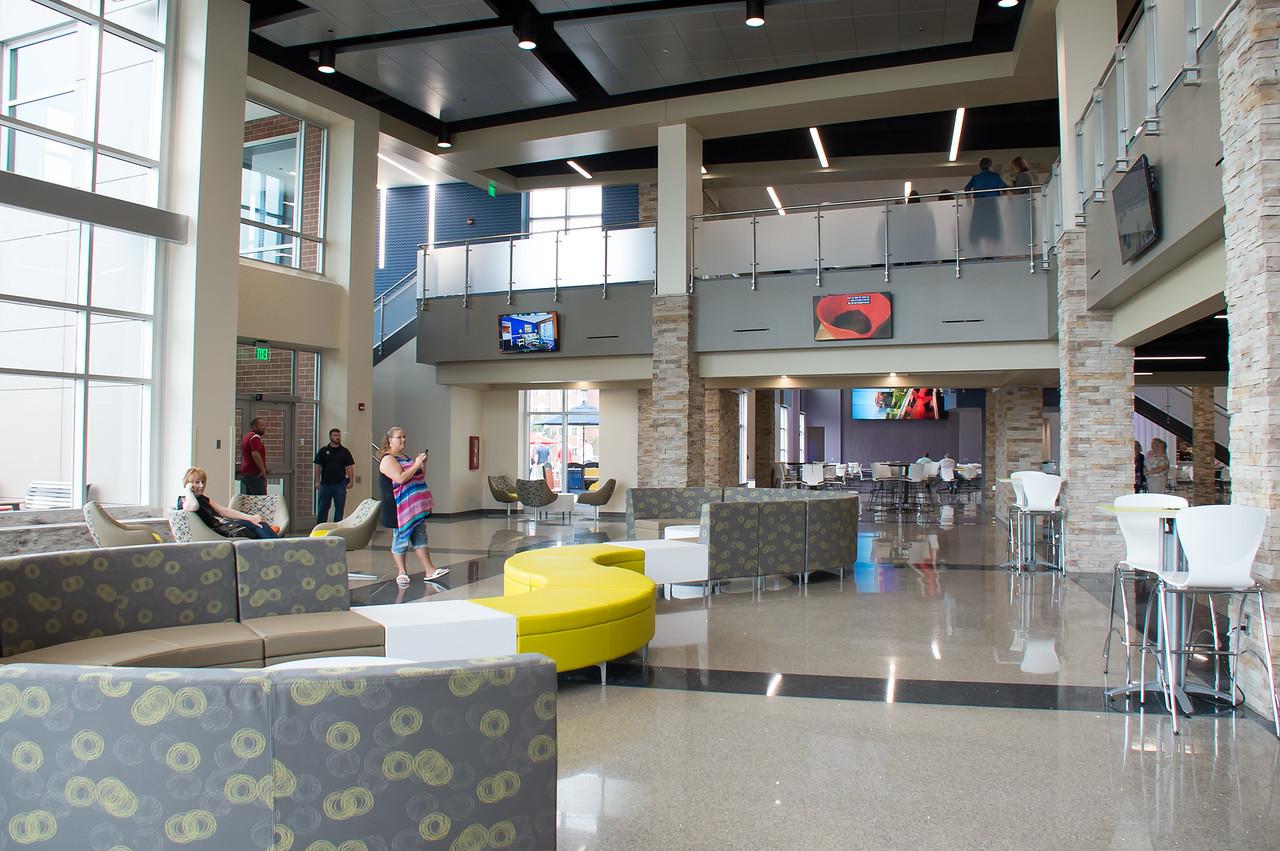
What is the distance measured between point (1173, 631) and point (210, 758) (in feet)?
14.9

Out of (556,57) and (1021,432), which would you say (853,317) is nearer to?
(1021,432)

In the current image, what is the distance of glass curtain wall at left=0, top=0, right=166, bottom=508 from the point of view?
8414 mm

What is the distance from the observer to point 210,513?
22.9 feet

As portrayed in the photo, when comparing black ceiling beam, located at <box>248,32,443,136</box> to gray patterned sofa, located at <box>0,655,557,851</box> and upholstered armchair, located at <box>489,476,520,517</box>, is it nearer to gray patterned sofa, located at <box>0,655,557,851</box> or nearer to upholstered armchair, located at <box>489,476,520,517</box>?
upholstered armchair, located at <box>489,476,520,517</box>

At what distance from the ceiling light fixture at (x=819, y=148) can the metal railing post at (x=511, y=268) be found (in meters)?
5.27

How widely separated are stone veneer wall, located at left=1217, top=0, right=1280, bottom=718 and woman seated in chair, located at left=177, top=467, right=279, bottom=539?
6.94 meters

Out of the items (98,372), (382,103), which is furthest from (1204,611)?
(382,103)

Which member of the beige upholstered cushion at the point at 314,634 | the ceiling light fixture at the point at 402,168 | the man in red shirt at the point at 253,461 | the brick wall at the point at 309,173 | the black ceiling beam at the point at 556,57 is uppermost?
the ceiling light fixture at the point at 402,168

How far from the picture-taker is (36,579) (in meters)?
3.91

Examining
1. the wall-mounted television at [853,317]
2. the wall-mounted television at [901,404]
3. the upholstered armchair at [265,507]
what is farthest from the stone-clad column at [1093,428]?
the wall-mounted television at [901,404]

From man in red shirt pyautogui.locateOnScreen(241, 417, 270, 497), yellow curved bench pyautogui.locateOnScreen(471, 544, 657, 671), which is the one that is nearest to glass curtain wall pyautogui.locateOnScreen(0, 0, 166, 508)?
man in red shirt pyautogui.locateOnScreen(241, 417, 270, 497)

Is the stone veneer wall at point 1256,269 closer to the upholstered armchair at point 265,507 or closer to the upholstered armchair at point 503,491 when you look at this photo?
Answer: the upholstered armchair at point 265,507

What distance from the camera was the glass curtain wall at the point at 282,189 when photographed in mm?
11859

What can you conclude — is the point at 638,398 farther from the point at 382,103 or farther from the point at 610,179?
the point at 382,103
